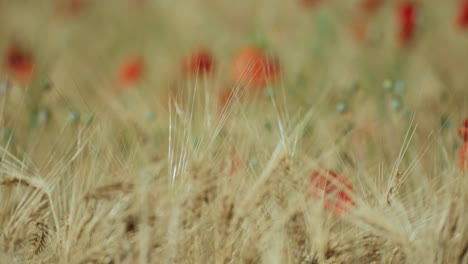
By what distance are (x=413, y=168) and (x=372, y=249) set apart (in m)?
0.15

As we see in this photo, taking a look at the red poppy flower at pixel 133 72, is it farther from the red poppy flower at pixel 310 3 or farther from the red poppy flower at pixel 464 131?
the red poppy flower at pixel 464 131

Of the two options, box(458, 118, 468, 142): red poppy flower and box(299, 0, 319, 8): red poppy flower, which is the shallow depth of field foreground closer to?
box(458, 118, 468, 142): red poppy flower

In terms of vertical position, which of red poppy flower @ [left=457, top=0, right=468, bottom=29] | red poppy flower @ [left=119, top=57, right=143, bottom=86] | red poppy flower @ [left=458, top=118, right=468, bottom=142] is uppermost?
red poppy flower @ [left=458, top=118, right=468, bottom=142]

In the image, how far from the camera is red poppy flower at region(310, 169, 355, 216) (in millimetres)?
1085

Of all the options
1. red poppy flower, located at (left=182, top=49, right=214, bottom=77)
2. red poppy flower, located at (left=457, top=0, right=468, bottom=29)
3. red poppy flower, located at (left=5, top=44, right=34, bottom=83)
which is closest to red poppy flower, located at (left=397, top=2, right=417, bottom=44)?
red poppy flower, located at (left=457, top=0, right=468, bottom=29)

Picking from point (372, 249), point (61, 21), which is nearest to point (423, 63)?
point (61, 21)

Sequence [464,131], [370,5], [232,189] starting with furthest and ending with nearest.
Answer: [370,5], [464,131], [232,189]

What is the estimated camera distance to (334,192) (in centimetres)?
109

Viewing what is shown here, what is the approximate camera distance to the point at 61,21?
9.66ft

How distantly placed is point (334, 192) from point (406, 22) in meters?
1.09

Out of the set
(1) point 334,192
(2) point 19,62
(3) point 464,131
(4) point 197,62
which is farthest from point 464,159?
(2) point 19,62

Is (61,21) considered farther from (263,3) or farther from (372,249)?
(372,249)

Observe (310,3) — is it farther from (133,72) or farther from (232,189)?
(232,189)

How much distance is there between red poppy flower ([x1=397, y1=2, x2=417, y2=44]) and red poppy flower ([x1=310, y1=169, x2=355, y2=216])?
1.01 metres
